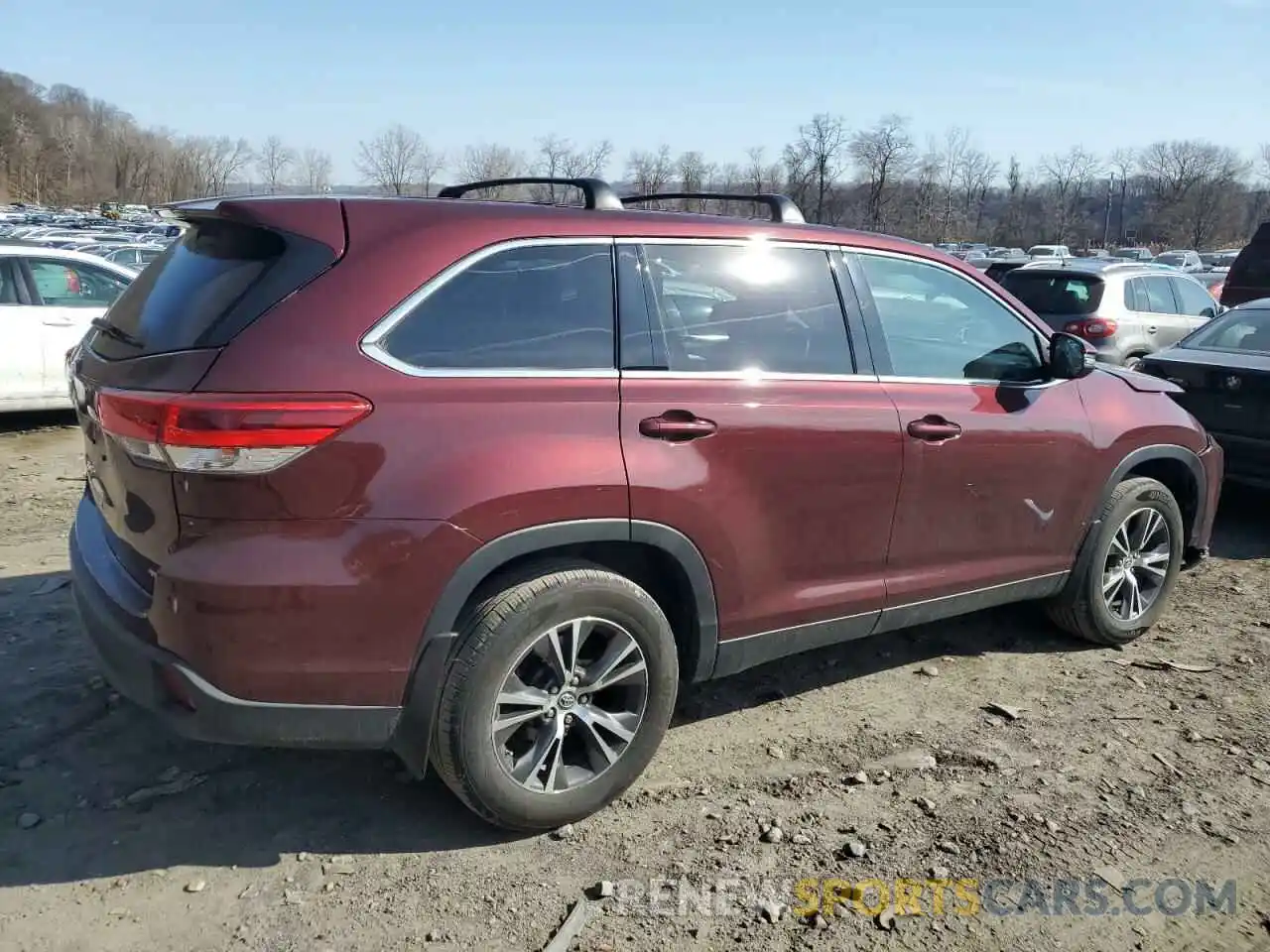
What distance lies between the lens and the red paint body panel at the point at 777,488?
3135 millimetres

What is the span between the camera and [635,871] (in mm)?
2973

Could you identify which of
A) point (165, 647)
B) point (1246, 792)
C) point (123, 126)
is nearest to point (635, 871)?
point (165, 647)

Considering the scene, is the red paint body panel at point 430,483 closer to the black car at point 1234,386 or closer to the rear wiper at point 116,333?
the rear wiper at point 116,333

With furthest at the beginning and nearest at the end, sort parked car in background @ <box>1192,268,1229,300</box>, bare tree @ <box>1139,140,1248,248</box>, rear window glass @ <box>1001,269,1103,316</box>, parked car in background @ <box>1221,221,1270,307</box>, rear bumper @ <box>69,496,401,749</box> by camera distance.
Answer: bare tree @ <box>1139,140,1248,248</box>, parked car in background @ <box>1192,268,1229,300</box>, parked car in background @ <box>1221,221,1270,307</box>, rear window glass @ <box>1001,269,1103,316</box>, rear bumper @ <box>69,496,401,749</box>

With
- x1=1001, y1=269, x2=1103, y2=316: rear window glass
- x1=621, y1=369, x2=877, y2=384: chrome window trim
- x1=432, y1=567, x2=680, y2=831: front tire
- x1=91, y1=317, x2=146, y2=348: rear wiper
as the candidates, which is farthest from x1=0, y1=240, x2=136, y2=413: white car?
x1=1001, y1=269, x2=1103, y2=316: rear window glass

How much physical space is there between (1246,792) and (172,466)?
3526mm

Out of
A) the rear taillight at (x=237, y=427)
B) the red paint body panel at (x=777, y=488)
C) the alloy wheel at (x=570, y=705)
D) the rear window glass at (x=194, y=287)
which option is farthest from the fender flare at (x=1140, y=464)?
the rear window glass at (x=194, y=287)

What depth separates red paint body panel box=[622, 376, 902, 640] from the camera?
3.13 m

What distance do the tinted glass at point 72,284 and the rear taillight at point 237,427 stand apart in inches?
275

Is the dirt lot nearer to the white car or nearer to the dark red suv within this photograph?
the dark red suv

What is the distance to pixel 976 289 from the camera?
424cm

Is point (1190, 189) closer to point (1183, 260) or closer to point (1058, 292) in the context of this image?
point (1183, 260)

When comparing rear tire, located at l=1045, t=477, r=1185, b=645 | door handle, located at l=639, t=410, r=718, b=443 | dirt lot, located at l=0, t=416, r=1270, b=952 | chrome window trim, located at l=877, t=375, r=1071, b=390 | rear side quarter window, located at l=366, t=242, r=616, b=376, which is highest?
rear side quarter window, located at l=366, t=242, r=616, b=376

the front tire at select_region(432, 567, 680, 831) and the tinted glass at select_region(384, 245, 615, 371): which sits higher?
the tinted glass at select_region(384, 245, 615, 371)
